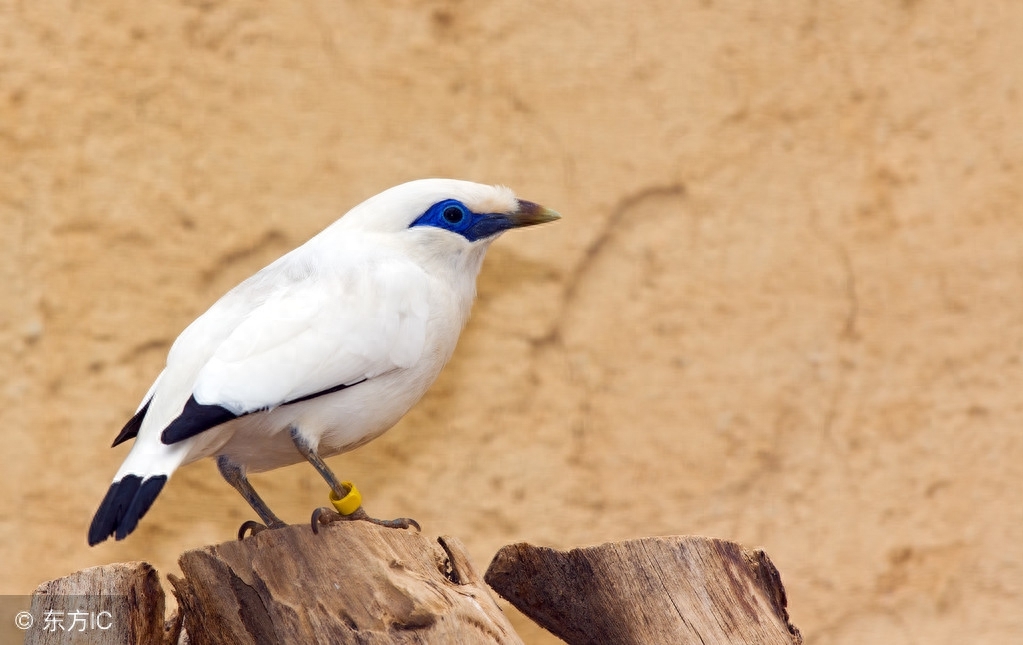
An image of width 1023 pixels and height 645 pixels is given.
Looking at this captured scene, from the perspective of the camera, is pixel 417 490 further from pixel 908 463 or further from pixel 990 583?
pixel 990 583

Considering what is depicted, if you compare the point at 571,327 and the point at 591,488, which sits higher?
the point at 571,327

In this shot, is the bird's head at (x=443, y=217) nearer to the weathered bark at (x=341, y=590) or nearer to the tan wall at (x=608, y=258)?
the weathered bark at (x=341, y=590)

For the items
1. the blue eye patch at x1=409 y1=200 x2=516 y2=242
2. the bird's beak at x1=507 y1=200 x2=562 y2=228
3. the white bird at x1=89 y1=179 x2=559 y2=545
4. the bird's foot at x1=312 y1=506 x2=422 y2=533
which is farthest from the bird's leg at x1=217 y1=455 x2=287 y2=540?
the bird's beak at x1=507 y1=200 x2=562 y2=228

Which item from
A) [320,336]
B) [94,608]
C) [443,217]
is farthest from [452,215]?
[94,608]

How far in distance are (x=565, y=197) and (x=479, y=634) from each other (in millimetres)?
1905

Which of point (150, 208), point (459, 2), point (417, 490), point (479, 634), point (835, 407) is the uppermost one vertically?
point (459, 2)

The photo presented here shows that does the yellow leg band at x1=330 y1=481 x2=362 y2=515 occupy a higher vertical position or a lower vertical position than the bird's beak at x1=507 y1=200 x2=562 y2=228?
lower

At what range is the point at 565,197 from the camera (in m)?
3.47

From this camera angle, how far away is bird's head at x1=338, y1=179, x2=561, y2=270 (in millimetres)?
2289

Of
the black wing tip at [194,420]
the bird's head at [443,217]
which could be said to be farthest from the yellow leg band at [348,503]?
the bird's head at [443,217]

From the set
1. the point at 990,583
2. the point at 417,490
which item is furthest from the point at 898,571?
the point at 417,490

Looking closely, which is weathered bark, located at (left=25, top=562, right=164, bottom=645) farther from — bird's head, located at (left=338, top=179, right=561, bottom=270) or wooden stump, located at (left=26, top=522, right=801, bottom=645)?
bird's head, located at (left=338, top=179, right=561, bottom=270)

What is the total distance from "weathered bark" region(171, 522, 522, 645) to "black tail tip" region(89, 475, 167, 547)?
14 cm

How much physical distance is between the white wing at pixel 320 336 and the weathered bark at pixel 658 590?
0.45 metres
